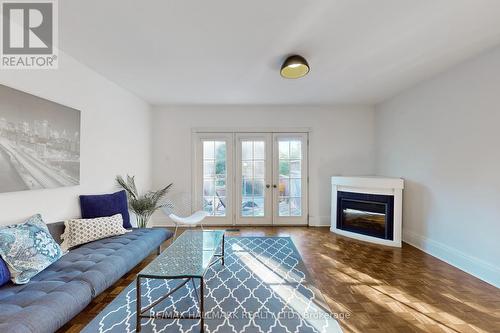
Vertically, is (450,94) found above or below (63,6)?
below

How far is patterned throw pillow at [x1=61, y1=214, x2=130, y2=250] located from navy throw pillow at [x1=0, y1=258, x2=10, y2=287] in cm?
70

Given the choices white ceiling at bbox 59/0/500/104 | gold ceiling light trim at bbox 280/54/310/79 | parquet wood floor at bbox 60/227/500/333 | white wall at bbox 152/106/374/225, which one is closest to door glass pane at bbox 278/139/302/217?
white wall at bbox 152/106/374/225

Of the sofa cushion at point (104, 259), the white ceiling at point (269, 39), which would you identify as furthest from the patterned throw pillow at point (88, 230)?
the white ceiling at point (269, 39)

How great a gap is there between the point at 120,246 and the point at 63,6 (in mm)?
2148

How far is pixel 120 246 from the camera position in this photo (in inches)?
95.1

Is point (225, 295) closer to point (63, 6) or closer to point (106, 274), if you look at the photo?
point (106, 274)

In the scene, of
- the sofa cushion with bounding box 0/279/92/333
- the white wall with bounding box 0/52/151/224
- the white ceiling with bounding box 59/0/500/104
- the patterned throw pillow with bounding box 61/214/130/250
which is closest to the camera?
the sofa cushion with bounding box 0/279/92/333

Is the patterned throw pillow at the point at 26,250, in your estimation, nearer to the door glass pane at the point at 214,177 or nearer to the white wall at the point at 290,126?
the white wall at the point at 290,126

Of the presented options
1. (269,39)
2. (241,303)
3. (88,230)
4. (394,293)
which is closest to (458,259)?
(394,293)

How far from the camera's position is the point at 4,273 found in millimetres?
1644

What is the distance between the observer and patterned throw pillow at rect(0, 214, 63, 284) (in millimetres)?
1695

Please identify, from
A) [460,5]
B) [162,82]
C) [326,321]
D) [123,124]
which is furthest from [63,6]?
[326,321]

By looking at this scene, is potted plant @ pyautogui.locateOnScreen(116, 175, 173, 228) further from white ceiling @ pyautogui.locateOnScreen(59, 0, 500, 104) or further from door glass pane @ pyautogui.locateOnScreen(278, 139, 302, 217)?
door glass pane @ pyautogui.locateOnScreen(278, 139, 302, 217)

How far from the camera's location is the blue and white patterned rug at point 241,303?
1.81 metres
